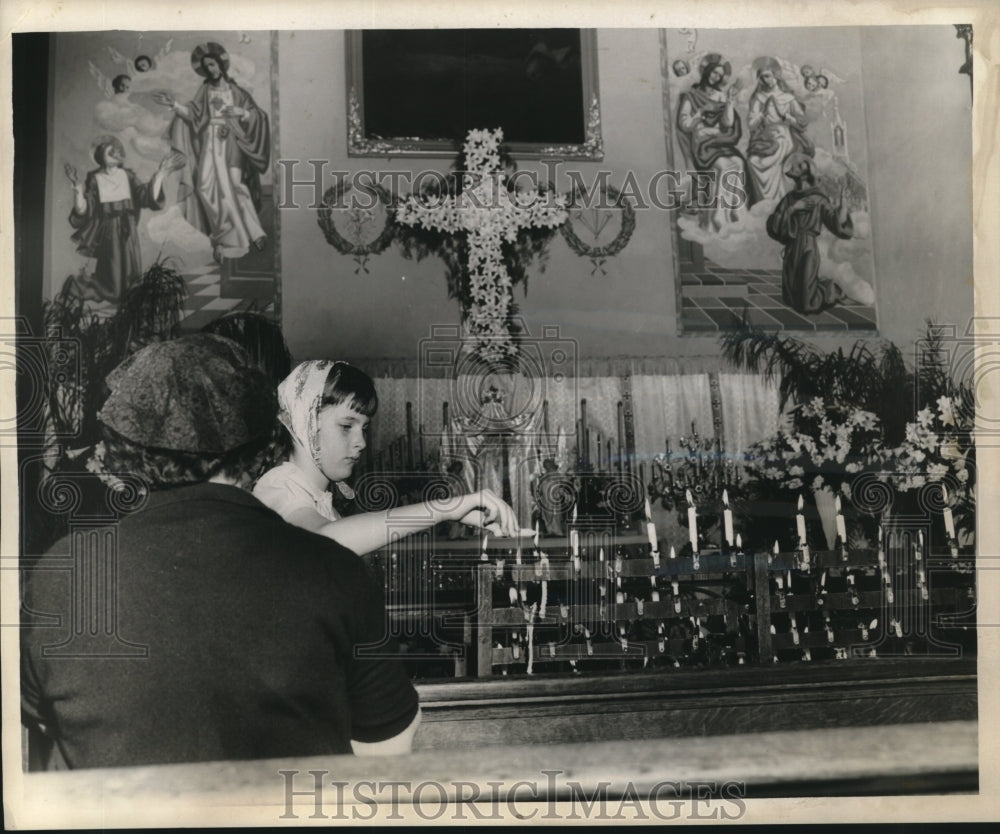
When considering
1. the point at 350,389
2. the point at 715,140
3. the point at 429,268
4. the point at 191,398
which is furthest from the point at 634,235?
the point at 191,398

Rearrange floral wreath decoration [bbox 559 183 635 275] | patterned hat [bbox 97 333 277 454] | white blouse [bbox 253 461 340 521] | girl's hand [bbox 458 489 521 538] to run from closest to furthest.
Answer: patterned hat [bbox 97 333 277 454] < white blouse [bbox 253 461 340 521] < girl's hand [bbox 458 489 521 538] < floral wreath decoration [bbox 559 183 635 275]

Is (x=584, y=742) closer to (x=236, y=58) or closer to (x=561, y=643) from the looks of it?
(x=561, y=643)

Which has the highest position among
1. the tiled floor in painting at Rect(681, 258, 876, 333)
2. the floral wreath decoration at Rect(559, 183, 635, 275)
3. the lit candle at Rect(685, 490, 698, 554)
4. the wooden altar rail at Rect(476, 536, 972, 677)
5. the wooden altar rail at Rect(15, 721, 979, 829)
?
the floral wreath decoration at Rect(559, 183, 635, 275)

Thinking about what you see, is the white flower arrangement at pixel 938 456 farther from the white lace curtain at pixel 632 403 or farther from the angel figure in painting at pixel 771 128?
the angel figure in painting at pixel 771 128

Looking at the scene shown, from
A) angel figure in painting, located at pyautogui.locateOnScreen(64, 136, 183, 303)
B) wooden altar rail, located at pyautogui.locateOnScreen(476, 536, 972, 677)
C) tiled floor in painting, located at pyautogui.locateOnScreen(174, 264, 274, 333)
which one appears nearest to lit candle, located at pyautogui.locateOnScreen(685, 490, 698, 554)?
wooden altar rail, located at pyautogui.locateOnScreen(476, 536, 972, 677)

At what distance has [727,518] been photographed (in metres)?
4.62

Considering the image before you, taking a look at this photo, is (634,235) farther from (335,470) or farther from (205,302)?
(205,302)

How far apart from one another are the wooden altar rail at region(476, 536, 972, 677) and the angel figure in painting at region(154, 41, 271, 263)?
6.47 feet

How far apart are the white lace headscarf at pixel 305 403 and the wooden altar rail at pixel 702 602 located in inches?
37.9

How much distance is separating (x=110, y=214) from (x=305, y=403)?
1.29m

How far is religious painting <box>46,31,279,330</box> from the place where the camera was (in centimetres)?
456

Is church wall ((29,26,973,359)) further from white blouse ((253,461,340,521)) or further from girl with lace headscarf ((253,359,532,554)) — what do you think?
white blouse ((253,461,340,521))

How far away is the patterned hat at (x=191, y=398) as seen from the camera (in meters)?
4.30

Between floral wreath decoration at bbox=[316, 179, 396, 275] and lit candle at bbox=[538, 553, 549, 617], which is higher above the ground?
floral wreath decoration at bbox=[316, 179, 396, 275]
